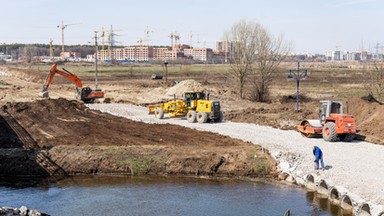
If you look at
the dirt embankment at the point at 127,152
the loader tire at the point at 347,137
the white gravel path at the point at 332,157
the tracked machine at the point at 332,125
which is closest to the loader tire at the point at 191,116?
the white gravel path at the point at 332,157

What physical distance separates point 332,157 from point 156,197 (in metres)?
9.04

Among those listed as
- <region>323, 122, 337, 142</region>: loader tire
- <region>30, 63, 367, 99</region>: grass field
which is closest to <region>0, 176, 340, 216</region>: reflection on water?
<region>323, 122, 337, 142</region>: loader tire

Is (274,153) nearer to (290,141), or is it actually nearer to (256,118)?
(290,141)

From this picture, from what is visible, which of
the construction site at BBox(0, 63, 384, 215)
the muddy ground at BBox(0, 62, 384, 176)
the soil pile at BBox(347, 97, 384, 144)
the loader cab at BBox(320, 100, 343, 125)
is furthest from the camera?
the soil pile at BBox(347, 97, 384, 144)

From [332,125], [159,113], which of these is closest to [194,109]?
[159,113]

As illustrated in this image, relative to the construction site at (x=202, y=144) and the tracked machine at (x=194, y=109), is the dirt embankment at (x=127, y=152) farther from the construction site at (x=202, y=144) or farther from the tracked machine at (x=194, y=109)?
the tracked machine at (x=194, y=109)

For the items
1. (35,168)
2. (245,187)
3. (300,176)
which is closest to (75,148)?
(35,168)

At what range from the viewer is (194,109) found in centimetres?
3859

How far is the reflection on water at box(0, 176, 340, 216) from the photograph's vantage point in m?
20.7

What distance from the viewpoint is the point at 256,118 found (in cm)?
3938

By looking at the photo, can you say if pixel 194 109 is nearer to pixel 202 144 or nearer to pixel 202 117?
pixel 202 117

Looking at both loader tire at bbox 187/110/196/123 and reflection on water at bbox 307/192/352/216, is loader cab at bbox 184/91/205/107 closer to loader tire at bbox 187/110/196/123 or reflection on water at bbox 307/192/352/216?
loader tire at bbox 187/110/196/123

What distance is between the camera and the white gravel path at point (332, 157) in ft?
69.3

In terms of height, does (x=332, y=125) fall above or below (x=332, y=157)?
above
